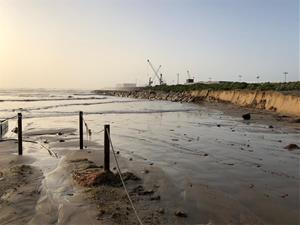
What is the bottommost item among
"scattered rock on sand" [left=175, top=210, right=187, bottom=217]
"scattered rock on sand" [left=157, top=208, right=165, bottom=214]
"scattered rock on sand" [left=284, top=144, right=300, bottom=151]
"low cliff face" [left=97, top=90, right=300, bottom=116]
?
"scattered rock on sand" [left=175, top=210, right=187, bottom=217]

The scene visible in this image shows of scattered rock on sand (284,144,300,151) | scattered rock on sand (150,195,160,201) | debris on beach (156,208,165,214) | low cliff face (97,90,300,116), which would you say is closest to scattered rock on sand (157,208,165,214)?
debris on beach (156,208,165,214)

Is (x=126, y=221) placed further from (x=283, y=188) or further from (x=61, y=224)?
(x=283, y=188)

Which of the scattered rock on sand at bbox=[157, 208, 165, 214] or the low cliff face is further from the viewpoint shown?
the low cliff face

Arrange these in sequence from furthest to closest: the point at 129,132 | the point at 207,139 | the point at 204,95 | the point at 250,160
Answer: the point at 204,95 < the point at 129,132 < the point at 207,139 < the point at 250,160

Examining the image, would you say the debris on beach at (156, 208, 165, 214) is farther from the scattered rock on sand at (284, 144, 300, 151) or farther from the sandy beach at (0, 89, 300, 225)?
the scattered rock on sand at (284, 144, 300, 151)

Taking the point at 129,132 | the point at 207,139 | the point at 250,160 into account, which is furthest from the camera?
the point at 129,132

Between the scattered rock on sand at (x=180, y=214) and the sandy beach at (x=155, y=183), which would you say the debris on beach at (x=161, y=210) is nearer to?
the sandy beach at (x=155, y=183)

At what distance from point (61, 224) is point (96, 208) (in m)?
0.91

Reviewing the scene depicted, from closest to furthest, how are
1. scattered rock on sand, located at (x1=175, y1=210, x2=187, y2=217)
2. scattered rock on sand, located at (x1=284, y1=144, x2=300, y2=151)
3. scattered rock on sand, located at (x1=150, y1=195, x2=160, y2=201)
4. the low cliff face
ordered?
1. scattered rock on sand, located at (x1=175, y1=210, x2=187, y2=217)
2. scattered rock on sand, located at (x1=150, y1=195, x2=160, y2=201)
3. scattered rock on sand, located at (x1=284, y1=144, x2=300, y2=151)
4. the low cliff face

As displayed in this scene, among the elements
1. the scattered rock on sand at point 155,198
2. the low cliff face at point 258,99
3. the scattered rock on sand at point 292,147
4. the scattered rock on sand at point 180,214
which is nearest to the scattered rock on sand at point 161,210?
the scattered rock on sand at point 180,214

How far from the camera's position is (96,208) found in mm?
8219

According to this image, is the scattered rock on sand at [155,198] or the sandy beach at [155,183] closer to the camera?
the sandy beach at [155,183]

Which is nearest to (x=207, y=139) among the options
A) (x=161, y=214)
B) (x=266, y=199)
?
(x=266, y=199)

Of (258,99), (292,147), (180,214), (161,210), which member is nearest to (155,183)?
(161,210)
